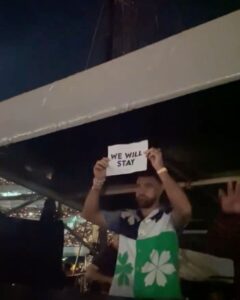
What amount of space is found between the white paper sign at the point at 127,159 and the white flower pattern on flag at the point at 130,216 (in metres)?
0.09

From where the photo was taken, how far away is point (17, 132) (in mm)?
753

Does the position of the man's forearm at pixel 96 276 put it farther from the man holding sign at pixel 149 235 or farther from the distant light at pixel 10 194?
the distant light at pixel 10 194

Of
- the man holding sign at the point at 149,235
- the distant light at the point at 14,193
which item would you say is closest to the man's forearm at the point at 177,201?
the man holding sign at the point at 149,235

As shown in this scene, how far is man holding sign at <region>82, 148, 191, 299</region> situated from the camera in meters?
0.63

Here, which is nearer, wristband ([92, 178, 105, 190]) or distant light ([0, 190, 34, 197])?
wristband ([92, 178, 105, 190])

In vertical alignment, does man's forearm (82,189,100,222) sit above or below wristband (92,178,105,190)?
below

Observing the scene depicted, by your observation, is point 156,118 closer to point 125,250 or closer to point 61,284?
point 125,250

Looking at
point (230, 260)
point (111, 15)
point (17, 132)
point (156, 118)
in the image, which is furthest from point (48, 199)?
point (111, 15)

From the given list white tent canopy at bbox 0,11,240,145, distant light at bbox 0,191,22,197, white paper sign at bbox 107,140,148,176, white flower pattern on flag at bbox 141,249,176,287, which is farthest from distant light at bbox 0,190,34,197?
white flower pattern on flag at bbox 141,249,176,287

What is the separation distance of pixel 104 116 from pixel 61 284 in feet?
1.58

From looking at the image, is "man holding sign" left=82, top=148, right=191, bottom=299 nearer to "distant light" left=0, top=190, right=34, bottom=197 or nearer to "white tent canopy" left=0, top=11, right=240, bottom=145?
"white tent canopy" left=0, top=11, right=240, bottom=145

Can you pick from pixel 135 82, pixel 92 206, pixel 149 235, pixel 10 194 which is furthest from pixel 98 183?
pixel 10 194

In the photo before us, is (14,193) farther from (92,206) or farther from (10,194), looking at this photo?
(92,206)

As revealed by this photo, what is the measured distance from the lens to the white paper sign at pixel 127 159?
68 cm
